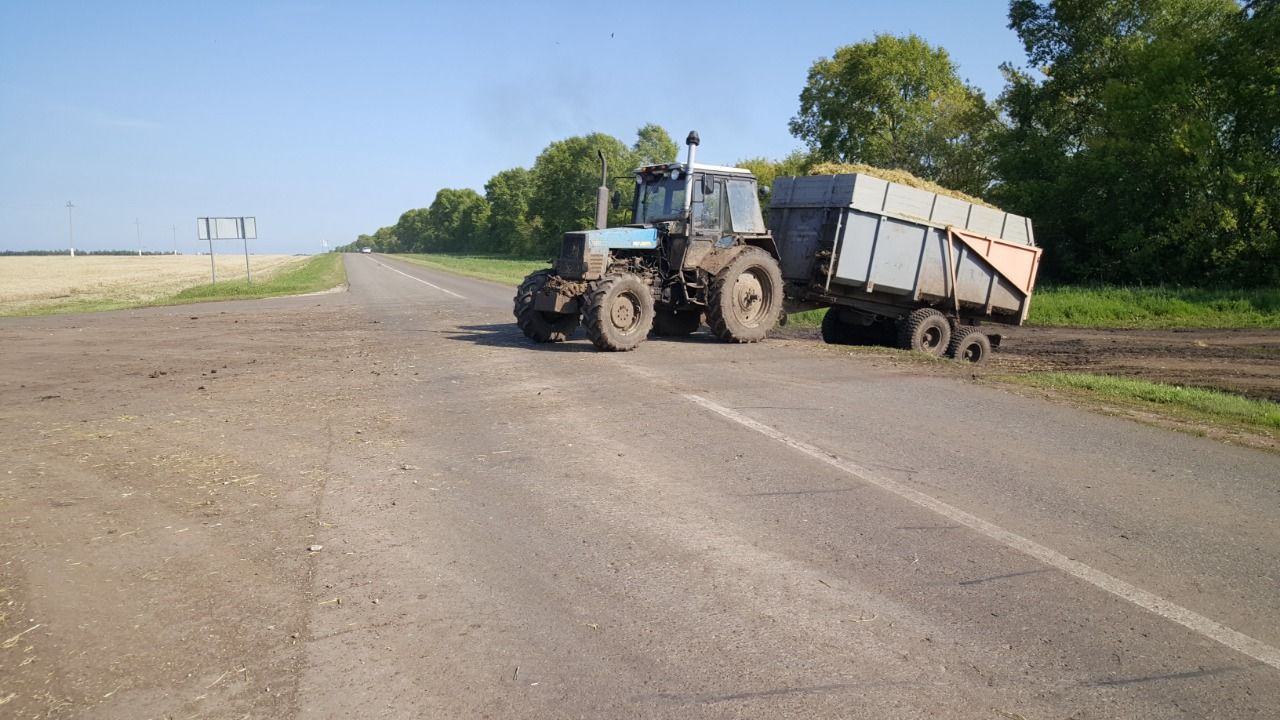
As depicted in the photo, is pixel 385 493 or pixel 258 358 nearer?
pixel 385 493

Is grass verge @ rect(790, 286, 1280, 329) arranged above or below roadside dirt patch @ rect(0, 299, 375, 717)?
above

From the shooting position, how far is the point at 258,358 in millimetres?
13094

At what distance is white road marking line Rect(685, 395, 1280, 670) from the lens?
3.60 metres

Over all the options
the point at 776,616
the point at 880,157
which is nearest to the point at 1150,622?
the point at 776,616

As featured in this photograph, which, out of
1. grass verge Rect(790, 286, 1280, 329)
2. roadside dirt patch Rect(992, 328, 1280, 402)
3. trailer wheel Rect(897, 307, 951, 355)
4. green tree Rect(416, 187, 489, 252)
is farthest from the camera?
green tree Rect(416, 187, 489, 252)

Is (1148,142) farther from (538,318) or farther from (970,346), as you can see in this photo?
(538,318)

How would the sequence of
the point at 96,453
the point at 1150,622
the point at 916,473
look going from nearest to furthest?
the point at 1150,622 < the point at 916,473 < the point at 96,453

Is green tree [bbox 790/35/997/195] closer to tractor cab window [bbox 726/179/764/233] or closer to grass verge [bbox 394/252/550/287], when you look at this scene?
grass verge [bbox 394/252/550/287]

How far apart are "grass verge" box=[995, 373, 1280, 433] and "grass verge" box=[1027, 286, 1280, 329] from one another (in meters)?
11.0

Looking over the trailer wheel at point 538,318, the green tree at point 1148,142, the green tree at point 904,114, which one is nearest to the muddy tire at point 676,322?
the trailer wheel at point 538,318

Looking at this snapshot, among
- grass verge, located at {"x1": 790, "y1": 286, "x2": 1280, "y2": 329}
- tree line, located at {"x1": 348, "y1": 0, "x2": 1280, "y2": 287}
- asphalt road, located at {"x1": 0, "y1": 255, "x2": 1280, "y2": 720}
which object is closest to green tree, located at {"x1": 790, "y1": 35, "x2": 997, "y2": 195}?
tree line, located at {"x1": 348, "y1": 0, "x2": 1280, "y2": 287}

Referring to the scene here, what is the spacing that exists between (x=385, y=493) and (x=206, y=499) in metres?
1.17

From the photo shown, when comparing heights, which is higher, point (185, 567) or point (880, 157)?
point (880, 157)

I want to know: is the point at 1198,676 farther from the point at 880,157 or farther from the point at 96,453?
the point at 880,157
